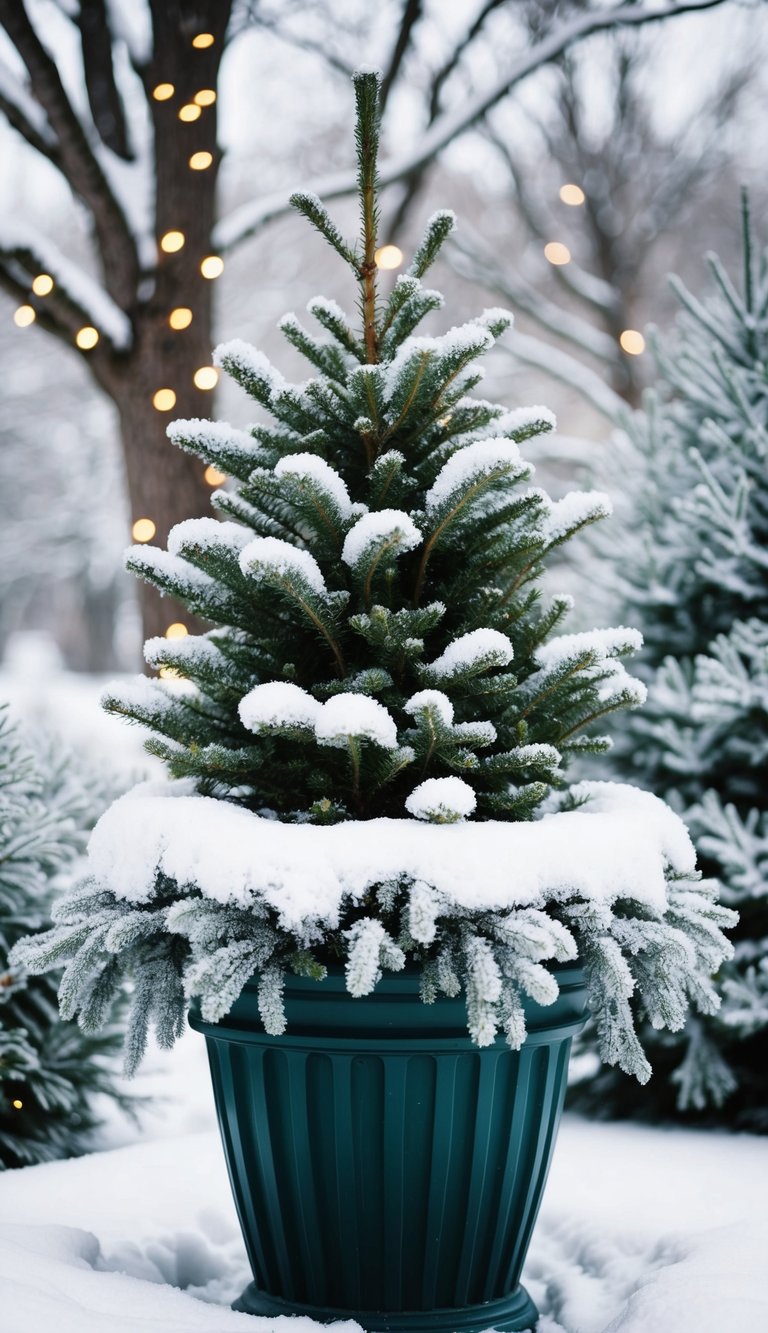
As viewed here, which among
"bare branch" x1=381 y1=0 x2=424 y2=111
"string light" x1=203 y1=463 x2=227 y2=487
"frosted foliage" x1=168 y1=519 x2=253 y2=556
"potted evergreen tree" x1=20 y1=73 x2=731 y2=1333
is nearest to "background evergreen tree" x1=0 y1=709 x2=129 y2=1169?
"potted evergreen tree" x1=20 y1=73 x2=731 y2=1333

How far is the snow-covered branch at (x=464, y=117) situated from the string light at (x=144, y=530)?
4.04 ft

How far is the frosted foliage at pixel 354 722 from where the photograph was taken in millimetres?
1834

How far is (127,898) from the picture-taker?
6.65 feet

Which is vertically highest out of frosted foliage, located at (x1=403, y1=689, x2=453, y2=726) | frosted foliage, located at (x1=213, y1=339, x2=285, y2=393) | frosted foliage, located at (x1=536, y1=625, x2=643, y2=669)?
frosted foliage, located at (x1=213, y1=339, x2=285, y2=393)

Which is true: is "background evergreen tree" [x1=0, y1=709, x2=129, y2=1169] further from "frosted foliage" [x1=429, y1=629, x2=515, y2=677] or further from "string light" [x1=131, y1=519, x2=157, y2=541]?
"string light" [x1=131, y1=519, x2=157, y2=541]

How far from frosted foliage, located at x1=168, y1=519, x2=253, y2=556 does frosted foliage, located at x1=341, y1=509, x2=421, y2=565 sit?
0.26m

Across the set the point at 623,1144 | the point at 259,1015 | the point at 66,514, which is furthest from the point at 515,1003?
the point at 66,514

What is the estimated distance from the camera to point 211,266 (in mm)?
4547

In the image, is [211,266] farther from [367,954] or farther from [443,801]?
[367,954]

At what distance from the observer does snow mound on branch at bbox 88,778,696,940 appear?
A: 1792mm

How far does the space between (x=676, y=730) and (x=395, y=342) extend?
61.1 inches

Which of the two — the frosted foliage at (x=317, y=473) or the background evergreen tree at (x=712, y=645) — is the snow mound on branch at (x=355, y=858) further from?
the background evergreen tree at (x=712, y=645)

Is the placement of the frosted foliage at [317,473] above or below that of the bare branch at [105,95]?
below

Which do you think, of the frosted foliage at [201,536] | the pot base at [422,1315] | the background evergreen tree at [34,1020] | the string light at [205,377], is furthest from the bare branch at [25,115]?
the pot base at [422,1315]
